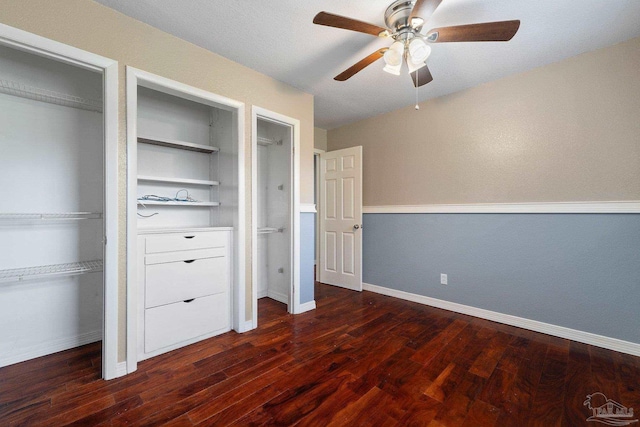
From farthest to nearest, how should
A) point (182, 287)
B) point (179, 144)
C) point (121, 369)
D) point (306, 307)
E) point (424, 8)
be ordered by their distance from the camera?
point (306, 307), point (179, 144), point (182, 287), point (121, 369), point (424, 8)

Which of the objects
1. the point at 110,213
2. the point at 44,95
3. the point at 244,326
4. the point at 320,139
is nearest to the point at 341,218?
the point at 320,139

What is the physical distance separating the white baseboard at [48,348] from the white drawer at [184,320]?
0.66 metres

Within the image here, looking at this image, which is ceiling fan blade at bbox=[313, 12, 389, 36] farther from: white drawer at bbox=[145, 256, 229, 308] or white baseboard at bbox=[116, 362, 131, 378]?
white baseboard at bbox=[116, 362, 131, 378]

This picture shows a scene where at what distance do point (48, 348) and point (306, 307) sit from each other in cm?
212

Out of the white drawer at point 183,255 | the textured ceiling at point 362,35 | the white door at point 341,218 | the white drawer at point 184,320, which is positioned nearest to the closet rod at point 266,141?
the textured ceiling at point 362,35

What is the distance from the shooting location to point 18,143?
200 cm

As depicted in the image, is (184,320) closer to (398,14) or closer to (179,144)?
(179,144)

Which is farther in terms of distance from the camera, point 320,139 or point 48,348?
point 320,139

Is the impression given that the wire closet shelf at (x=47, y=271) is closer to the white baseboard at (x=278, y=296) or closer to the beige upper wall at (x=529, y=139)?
the white baseboard at (x=278, y=296)

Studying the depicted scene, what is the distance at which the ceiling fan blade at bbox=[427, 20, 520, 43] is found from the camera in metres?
1.52

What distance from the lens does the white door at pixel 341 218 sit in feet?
12.3

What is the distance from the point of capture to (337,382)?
176 cm

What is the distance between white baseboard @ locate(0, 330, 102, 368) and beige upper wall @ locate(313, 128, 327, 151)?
3.40 m

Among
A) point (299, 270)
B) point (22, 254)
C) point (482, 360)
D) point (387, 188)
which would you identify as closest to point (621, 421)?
point (482, 360)
